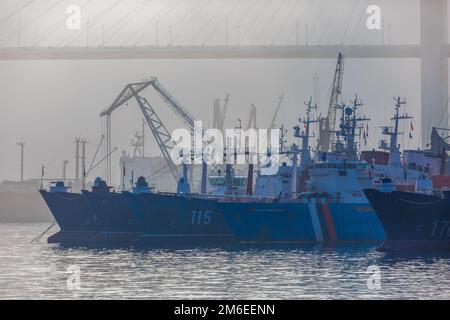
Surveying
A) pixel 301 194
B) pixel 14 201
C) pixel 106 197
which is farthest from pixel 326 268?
pixel 14 201

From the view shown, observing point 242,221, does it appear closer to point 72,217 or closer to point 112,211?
point 112,211

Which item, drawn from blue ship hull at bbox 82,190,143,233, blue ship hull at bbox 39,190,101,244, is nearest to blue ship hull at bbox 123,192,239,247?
blue ship hull at bbox 82,190,143,233

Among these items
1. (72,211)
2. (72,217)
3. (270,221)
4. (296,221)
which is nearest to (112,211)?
(72,211)

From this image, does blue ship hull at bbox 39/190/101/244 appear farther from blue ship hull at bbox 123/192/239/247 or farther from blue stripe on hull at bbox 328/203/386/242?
blue stripe on hull at bbox 328/203/386/242

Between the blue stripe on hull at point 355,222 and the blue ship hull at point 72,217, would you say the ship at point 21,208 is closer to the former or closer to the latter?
the blue ship hull at point 72,217

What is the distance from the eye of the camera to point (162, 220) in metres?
74.2

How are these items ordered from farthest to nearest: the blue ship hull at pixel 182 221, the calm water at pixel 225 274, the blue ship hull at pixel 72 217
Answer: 1. the blue ship hull at pixel 72 217
2. the blue ship hull at pixel 182 221
3. the calm water at pixel 225 274

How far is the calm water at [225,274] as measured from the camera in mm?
39719

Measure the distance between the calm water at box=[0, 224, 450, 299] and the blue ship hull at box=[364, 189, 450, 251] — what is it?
190 centimetres

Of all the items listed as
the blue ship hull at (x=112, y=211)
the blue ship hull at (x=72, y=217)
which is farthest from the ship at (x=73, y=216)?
the blue ship hull at (x=112, y=211)

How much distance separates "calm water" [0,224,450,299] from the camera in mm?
39719

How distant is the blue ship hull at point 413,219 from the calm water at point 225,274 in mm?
1896
